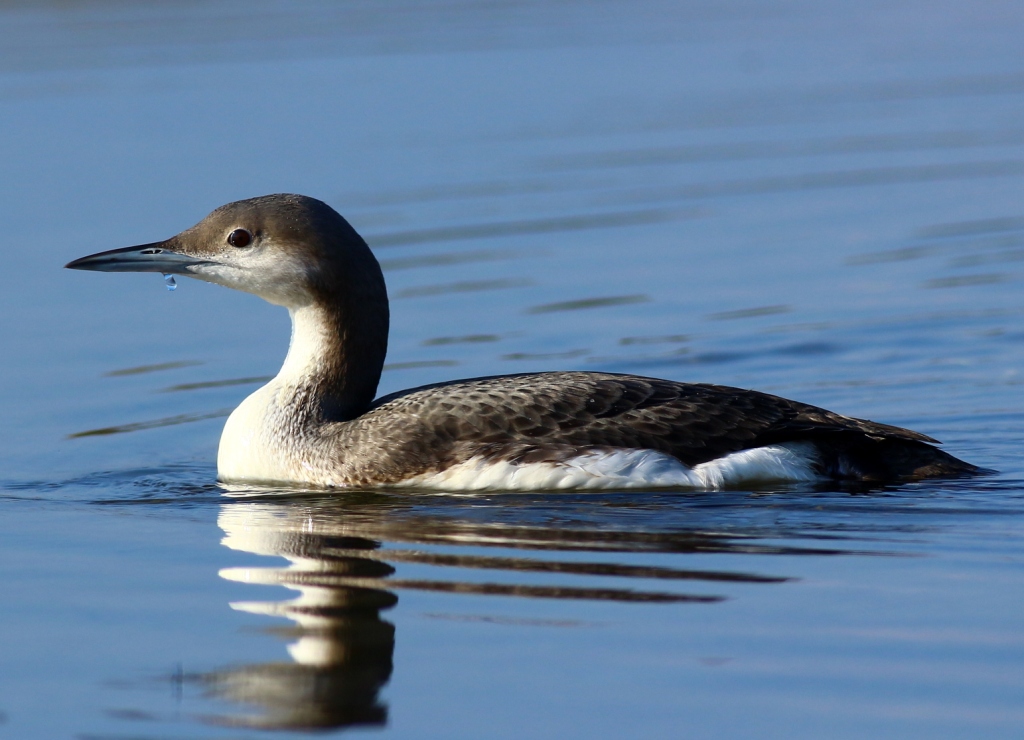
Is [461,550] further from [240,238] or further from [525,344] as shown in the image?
[525,344]

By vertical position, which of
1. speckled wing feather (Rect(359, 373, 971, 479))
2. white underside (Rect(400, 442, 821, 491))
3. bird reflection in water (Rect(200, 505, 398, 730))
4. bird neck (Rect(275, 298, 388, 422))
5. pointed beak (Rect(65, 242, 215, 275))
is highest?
pointed beak (Rect(65, 242, 215, 275))

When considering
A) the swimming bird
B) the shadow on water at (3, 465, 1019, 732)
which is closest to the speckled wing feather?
the swimming bird

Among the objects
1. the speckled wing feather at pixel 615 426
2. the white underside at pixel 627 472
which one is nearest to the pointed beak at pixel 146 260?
the speckled wing feather at pixel 615 426

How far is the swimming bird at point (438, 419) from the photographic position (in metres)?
6.95

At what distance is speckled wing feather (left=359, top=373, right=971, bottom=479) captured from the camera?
6.96 meters

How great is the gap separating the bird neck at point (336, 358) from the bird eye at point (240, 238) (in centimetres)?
38

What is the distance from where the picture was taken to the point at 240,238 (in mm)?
7480

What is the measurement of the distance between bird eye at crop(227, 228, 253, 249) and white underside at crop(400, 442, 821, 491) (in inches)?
54.8

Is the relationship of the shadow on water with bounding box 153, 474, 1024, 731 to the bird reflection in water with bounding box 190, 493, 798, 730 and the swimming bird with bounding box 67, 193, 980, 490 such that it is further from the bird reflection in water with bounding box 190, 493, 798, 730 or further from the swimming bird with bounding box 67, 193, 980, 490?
the swimming bird with bounding box 67, 193, 980, 490

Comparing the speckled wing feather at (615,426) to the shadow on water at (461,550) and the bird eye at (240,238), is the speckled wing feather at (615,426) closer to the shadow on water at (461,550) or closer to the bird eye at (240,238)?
the shadow on water at (461,550)

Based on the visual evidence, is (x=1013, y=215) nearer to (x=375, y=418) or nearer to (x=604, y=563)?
(x=375, y=418)

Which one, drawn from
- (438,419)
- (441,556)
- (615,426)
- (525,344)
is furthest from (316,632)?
(525,344)

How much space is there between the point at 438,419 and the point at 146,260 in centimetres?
152

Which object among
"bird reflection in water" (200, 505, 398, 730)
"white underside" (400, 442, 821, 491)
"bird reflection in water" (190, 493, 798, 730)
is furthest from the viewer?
"white underside" (400, 442, 821, 491)
